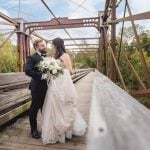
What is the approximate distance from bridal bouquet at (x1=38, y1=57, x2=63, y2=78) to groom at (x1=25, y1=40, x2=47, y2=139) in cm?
10

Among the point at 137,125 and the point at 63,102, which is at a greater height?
the point at 137,125

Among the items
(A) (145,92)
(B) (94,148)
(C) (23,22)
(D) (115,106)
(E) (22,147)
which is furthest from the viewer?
(C) (23,22)

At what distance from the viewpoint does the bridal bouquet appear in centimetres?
366

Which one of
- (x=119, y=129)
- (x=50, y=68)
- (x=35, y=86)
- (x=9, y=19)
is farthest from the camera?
(x=9, y=19)

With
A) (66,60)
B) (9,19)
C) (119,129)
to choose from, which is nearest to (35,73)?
(66,60)

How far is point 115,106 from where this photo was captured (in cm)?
70

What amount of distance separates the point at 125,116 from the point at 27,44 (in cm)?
1944

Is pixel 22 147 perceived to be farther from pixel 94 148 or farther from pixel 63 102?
pixel 94 148

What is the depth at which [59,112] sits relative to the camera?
3623 mm

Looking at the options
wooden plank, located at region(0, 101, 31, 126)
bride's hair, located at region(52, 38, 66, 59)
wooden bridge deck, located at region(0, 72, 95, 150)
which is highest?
bride's hair, located at region(52, 38, 66, 59)

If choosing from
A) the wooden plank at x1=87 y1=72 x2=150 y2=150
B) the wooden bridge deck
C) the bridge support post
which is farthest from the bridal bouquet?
the bridge support post

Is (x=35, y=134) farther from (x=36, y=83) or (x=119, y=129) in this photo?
(x=119, y=129)

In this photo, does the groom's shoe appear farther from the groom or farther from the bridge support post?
the bridge support post

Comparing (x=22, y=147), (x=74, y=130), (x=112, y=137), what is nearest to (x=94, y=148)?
(x=112, y=137)
